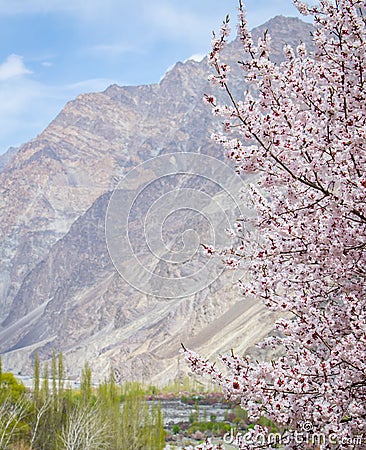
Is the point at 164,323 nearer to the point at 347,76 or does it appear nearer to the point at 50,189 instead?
the point at 347,76

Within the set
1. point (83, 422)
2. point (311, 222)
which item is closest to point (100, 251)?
point (83, 422)

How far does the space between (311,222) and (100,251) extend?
129086 millimetres

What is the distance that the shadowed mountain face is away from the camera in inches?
2842

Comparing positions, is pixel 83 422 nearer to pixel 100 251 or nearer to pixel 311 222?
pixel 311 222

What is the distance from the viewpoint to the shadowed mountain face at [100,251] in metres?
72.2

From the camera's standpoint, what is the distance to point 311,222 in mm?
3918

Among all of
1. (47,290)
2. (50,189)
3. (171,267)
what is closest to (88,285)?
(47,290)

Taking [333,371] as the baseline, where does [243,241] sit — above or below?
above

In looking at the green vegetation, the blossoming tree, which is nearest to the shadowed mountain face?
the green vegetation

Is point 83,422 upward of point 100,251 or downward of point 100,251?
downward

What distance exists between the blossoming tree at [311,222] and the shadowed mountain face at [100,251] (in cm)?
3099

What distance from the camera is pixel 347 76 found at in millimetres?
3980

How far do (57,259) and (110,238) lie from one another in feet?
72.8

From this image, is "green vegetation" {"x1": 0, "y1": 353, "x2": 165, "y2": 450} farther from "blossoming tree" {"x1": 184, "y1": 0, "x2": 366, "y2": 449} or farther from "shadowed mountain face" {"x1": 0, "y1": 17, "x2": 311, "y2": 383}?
"shadowed mountain face" {"x1": 0, "y1": 17, "x2": 311, "y2": 383}
